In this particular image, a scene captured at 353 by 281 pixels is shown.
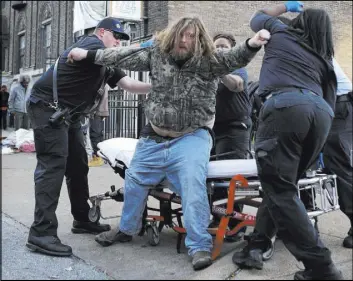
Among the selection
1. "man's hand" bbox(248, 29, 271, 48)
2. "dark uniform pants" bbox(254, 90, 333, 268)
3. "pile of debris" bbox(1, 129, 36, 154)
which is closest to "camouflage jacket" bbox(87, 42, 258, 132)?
"man's hand" bbox(248, 29, 271, 48)

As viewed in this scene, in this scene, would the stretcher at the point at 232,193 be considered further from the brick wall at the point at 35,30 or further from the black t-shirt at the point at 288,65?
the brick wall at the point at 35,30

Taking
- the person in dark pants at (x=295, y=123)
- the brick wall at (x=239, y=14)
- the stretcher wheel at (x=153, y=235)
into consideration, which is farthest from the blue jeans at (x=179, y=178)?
the brick wall at (x=239, y=14)

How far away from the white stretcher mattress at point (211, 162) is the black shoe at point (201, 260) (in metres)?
0.61

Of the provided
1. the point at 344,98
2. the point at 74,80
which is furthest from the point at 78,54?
the point at 344,98

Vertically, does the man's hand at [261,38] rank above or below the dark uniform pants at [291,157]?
above

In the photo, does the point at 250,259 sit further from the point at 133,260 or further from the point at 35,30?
the point at 35,30

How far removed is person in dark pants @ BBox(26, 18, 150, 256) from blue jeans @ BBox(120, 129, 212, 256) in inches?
24.4

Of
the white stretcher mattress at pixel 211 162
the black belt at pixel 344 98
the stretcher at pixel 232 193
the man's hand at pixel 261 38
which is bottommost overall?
the stretcher at pixel 232 193

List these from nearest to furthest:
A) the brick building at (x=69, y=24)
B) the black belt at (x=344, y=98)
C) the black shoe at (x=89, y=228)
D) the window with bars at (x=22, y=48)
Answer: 1. the black belt at (x=344, y=98)
2. the black shoe at (x=89, y=228)
3. the brick building at (x=69, y=24)
4. the window with bars at (x=22, y=48)

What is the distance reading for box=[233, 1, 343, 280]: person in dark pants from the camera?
3.16m

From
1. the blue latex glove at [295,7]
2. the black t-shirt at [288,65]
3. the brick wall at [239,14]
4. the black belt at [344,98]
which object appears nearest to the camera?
the black t-shirt at [288,65]

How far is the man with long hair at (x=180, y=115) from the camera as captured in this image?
3691 mm

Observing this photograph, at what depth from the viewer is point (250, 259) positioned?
348cm

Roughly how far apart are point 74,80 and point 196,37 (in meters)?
1.19
